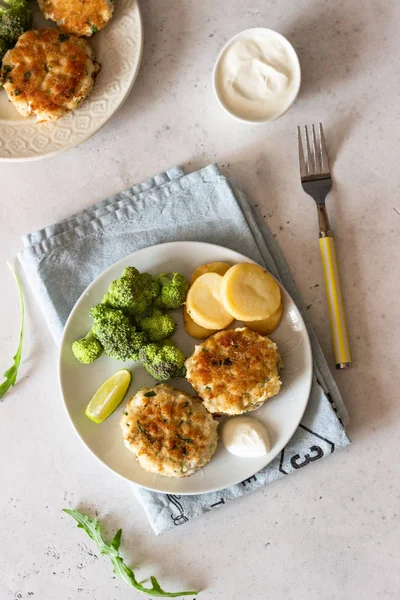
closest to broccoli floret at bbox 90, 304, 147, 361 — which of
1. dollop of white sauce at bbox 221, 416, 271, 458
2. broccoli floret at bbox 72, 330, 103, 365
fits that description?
broccoli floret at bbox 72, 330, 103, 365

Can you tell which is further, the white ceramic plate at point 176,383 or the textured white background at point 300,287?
the textured white background at point 300,287

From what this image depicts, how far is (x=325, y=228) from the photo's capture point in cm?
278

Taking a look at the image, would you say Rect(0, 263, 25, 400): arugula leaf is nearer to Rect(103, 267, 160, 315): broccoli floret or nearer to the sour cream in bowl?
Rect(103, 267, 160, 315): broccoli floret

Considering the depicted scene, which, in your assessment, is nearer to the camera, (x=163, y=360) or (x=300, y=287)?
(x=163, y=360)

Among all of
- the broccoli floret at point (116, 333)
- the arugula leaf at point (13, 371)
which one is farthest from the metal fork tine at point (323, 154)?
the arugula leaf at point (13, 371)

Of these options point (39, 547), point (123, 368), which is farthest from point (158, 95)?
point (39, 547)

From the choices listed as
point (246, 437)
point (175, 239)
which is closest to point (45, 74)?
point (175, 239)

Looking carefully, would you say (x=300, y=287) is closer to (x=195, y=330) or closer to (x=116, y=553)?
(x=195, y=330)

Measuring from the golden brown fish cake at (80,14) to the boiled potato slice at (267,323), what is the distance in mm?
1438

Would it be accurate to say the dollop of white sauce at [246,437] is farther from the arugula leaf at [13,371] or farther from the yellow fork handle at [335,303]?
the arugula leaf at [13,371]

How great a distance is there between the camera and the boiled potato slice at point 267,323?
256 centimetres

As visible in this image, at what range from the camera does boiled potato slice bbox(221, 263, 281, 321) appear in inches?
97.0

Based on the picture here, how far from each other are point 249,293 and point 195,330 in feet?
0.94

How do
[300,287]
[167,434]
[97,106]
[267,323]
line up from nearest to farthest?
[167,434]
[267,323]
[97,106]
[300,287]
